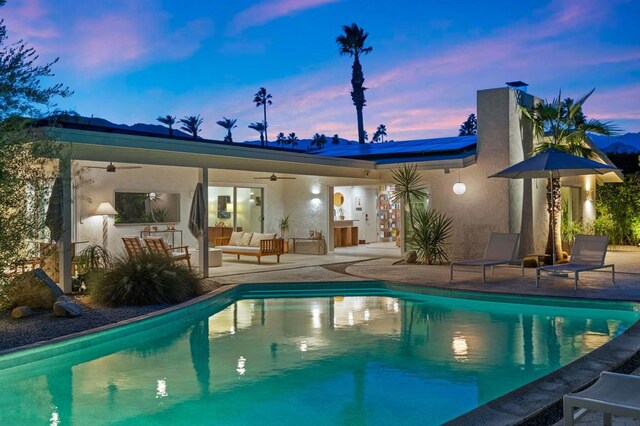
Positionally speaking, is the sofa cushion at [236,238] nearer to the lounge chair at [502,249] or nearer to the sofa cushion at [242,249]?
the sofa cushion at [242,249]

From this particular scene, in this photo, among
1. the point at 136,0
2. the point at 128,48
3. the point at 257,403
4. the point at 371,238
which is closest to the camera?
the point at 257,403

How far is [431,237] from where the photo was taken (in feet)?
47.6

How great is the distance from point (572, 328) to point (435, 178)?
8.03m

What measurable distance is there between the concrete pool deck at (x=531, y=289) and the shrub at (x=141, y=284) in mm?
1943

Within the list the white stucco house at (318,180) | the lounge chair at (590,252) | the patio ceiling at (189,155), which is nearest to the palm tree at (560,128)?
the white stucco house at (318,180)

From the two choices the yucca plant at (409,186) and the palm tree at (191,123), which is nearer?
the yucca plant at (409,186)

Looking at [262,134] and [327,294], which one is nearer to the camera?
[327,294]

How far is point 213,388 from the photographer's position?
568 cm

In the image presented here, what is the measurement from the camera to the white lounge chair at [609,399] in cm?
314

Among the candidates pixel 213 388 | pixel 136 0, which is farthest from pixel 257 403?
pixel 136 0

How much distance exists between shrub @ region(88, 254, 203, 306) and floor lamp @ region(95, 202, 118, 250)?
14.7ft

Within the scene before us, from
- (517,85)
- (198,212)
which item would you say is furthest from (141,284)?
(517,85)

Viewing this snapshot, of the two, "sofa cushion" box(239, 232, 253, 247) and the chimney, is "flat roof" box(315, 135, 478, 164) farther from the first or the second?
"sofa cushion" box(239, 232, 253, 247)

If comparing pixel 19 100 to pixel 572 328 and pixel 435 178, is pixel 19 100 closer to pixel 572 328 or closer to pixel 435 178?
pixel 572 328
